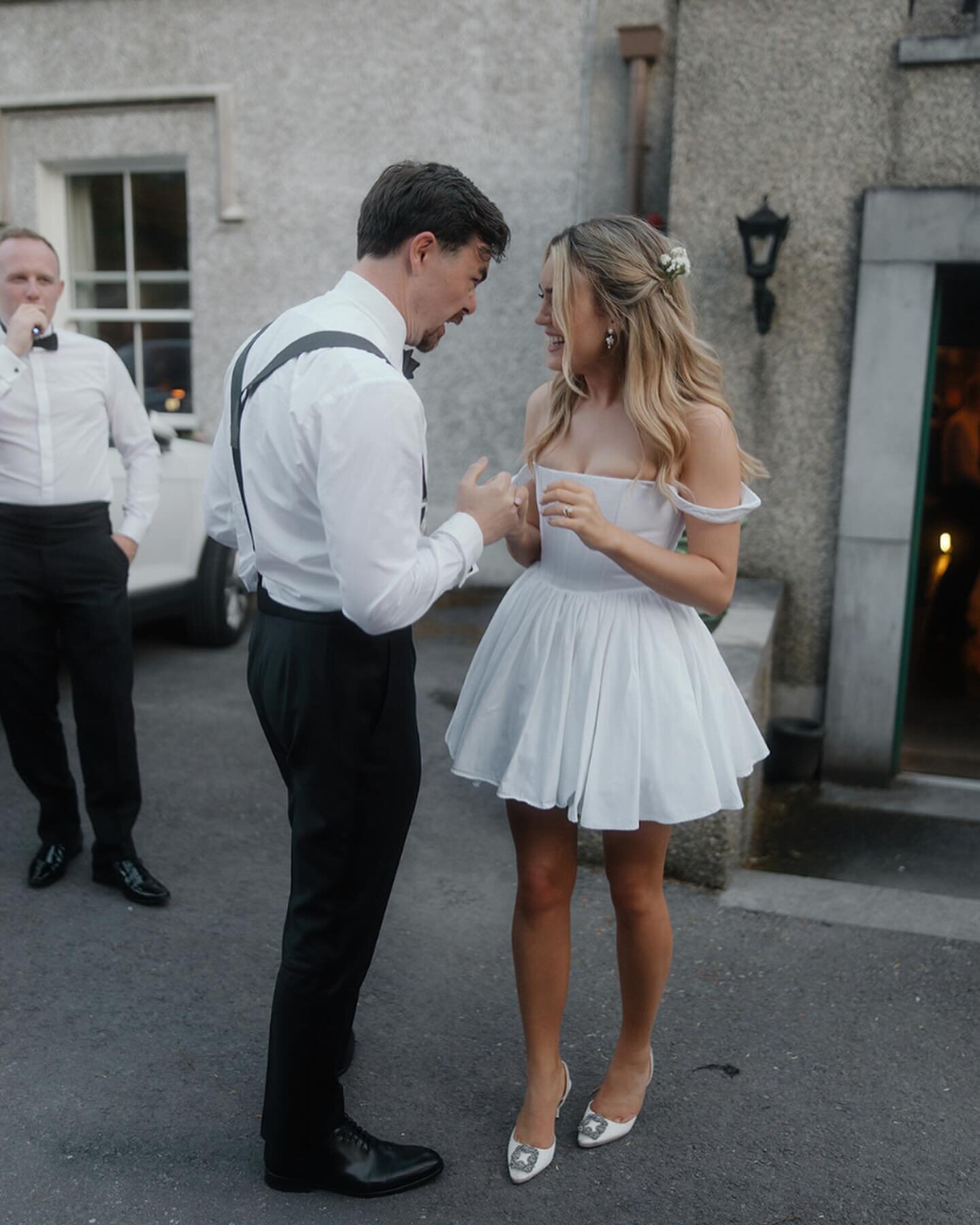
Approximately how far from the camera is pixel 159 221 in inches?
340

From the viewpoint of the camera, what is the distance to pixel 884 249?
5.39 metres

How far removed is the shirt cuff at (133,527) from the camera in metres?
3.93

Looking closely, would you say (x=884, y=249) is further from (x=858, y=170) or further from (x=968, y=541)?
(x=968, y=541)

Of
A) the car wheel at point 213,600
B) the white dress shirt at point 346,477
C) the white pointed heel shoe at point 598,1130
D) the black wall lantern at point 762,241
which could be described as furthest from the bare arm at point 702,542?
the car wheel at point 213,600

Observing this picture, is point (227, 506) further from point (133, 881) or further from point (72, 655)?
point (133, 881)

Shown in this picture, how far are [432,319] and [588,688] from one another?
2.69 ft

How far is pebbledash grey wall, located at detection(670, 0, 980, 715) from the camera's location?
5.38 m

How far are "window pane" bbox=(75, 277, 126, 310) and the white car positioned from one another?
2452 millimetres

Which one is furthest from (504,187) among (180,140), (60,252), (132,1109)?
(132,1109)

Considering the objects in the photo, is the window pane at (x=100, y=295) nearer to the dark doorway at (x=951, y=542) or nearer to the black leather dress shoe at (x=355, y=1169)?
the dark doorway at (x=951, y=542)

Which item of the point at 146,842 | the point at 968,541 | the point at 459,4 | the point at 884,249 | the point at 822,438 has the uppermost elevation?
the point at 459,4

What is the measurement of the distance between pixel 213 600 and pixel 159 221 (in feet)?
11.5

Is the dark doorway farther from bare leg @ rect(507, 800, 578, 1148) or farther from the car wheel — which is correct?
bare leg @ rect(507, 800, 578, 1148)

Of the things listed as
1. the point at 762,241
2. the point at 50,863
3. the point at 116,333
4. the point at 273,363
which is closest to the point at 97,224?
the point at 116,333
